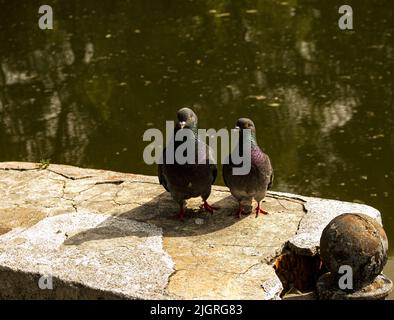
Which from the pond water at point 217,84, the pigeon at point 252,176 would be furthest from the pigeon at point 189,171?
the pond water at point 217,84

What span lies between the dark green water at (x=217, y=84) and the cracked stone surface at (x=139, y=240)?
64.3 inches

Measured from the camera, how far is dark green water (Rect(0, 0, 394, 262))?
830 cm

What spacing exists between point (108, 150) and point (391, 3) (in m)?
6.23

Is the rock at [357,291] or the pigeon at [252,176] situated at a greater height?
the pigeon at [252,176]

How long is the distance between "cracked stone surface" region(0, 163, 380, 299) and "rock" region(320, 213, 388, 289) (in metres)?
0.41

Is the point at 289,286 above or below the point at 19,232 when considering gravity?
below

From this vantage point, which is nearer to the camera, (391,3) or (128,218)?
(128,218)

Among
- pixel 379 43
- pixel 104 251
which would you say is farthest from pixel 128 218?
pixel 379 43

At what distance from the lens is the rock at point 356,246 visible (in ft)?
15.9

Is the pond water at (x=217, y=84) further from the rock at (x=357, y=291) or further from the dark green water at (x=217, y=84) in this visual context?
the rock at (x=357, y=291)

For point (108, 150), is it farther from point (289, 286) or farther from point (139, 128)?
point (289, 286)

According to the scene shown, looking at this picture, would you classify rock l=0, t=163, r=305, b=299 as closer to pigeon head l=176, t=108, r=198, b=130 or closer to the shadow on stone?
the shadow on stone

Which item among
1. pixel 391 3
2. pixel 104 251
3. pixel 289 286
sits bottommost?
pixel 289 286

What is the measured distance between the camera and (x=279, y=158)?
27.1ft
